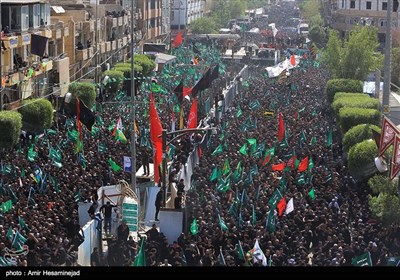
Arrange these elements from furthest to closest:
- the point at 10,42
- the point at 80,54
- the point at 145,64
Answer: the point at 145,64, the point at 80,54, the point at 10,42

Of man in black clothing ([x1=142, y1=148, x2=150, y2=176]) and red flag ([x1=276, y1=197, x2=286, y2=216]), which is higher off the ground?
red flag ([x1=276, y1=197, x2=286, y2=216])

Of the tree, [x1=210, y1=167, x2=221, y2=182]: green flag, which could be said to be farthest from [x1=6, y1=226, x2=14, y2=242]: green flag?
the tree

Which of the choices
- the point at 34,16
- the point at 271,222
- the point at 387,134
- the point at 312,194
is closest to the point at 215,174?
the point at 312,194

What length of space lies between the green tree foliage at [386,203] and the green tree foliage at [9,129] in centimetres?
1383

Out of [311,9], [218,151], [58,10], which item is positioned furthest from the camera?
[311,9]

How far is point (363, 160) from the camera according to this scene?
78.8 feet

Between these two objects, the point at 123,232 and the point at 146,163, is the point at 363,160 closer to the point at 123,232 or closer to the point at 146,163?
the point at 146,163

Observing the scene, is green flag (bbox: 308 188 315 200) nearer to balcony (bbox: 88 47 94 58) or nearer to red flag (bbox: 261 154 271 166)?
red flag (bbox: 261 154 271 166)

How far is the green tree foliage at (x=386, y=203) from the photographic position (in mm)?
18578

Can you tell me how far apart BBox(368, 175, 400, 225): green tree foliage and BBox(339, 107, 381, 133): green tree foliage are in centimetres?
1096

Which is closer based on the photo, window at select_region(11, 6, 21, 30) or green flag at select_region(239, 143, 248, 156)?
green flag at select_region(239, 143, 248, 156)

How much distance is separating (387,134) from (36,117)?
17.0 m

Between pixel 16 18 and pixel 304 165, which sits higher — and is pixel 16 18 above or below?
above

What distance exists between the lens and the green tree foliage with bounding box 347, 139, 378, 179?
23.8 metres
